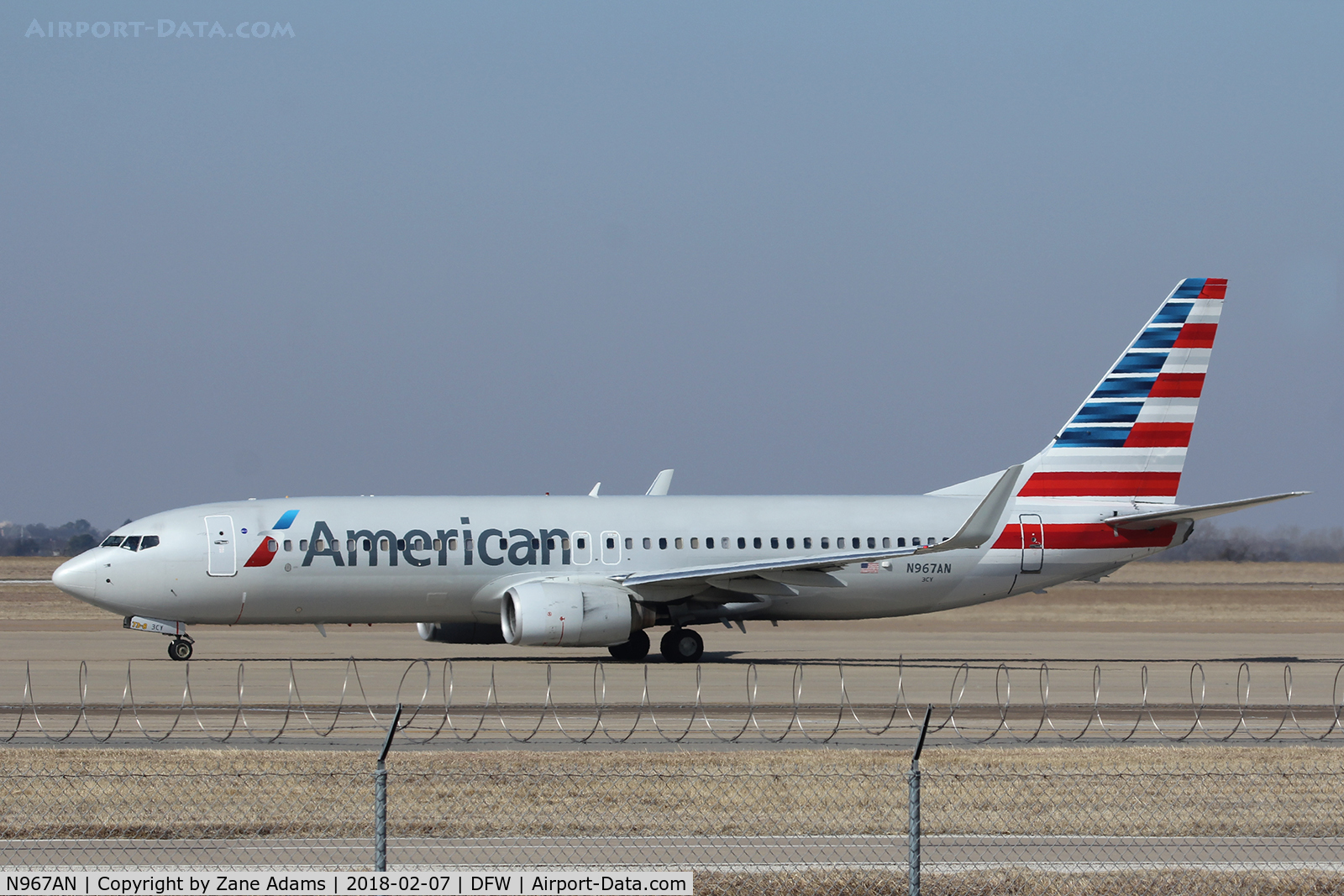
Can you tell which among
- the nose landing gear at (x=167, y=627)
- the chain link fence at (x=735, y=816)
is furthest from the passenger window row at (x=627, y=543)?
the chain link fence at (x=735, y=816)

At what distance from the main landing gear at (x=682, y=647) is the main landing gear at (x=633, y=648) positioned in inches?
37.3

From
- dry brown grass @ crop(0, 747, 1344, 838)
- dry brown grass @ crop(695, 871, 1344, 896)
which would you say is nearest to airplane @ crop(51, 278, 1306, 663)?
dry brown grass @ crop(0, 747, 1344, 838)

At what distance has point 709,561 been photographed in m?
36.7

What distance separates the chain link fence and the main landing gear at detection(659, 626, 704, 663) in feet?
53.1

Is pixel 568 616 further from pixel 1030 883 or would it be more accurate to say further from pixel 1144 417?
pixel 1030 883

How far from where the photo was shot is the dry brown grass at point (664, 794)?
1419 cm

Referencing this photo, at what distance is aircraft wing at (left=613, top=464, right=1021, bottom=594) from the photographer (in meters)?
33.1

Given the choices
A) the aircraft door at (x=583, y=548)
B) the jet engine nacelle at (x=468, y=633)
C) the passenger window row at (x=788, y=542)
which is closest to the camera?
the aircraft door at (x=583, y=548)

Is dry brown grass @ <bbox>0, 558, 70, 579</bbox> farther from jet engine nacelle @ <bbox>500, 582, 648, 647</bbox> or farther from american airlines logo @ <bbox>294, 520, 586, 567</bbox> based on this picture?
jet engine nacelle @ <bbox>500, 582, 648, 647</bbox>

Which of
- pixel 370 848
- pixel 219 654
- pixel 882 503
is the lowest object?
pixel 370 848

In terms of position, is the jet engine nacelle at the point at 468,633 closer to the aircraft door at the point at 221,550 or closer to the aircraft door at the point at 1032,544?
the aircraft door at the point at 221,550

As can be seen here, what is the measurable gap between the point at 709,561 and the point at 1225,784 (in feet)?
67.5

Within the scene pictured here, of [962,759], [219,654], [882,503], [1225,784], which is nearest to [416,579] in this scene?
[219,654]

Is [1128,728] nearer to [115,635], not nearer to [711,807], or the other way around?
[711,807]
